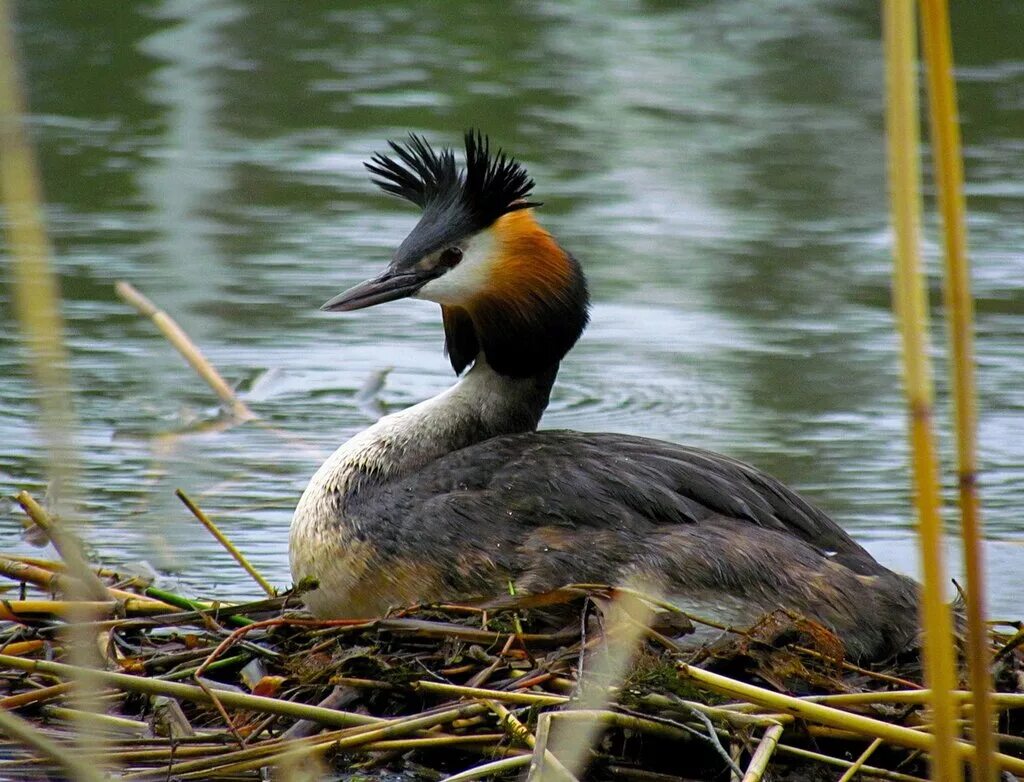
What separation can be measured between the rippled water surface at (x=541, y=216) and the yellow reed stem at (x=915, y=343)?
3.20 metres

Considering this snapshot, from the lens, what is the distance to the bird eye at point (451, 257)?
5168 mm

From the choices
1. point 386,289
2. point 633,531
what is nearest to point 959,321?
point 633,531

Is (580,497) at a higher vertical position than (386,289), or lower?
lower

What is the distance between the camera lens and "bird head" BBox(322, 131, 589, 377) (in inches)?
203

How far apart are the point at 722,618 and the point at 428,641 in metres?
0.73

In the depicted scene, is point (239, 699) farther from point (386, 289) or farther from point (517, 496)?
point (386, 289)

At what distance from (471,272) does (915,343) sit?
111 inches

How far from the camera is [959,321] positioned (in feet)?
8.10

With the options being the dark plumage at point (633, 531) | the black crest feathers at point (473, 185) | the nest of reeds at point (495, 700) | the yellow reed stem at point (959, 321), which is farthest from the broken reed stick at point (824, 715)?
the black crest feathers at point (473, 185)

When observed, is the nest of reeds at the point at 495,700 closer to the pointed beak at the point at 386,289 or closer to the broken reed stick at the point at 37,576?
the broken reed stick at the point at 37,576

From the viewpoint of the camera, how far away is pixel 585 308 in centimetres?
525

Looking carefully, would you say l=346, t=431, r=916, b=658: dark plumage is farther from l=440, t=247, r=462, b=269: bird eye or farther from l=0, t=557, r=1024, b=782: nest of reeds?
l=440, t=247, r=462, b=269: bird eye

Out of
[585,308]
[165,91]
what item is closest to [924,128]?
[165,91]

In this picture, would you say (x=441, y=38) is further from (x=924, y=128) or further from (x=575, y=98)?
(x=924, y=128)
